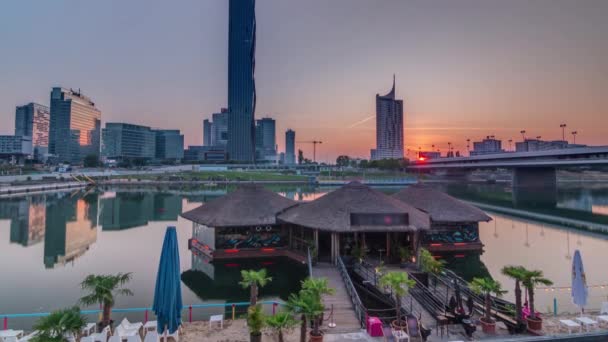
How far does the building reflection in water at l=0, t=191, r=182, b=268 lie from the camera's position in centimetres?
2836

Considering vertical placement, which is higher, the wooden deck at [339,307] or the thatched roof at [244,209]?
the thatched roof at [244,209]

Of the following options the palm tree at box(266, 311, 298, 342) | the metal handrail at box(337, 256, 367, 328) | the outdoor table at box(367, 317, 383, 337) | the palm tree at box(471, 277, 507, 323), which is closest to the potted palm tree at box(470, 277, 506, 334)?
the palm tree at box(471, 277, 507, 323)

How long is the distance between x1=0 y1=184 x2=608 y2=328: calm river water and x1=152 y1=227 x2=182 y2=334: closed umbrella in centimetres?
530

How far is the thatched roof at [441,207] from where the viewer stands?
84.2 ft

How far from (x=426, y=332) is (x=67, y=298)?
17.9 m

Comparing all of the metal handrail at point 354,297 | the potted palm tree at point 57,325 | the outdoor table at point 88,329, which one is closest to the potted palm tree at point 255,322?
the metal handrail at point 354,297

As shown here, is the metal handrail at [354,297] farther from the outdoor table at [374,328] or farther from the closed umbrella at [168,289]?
the closed umbrella at [168,289]

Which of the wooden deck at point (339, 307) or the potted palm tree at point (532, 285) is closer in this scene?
the potted palm tree at point (532, 285)

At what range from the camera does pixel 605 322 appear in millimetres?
12133

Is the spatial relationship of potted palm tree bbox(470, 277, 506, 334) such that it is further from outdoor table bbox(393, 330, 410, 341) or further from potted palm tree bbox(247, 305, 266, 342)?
potted palm tree bbox(247, 305, 266, 342)

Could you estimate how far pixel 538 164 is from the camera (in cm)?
7806

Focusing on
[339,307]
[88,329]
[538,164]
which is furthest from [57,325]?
[538,164]

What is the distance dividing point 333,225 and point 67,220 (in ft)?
128

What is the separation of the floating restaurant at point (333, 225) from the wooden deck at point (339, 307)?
2.29 metres
